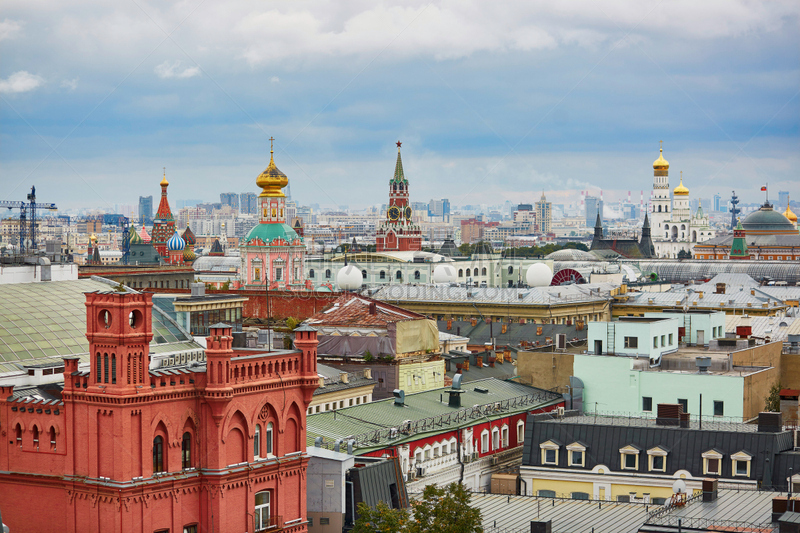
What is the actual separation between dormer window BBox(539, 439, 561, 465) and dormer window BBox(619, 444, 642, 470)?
1.90 metres

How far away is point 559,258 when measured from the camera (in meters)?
170

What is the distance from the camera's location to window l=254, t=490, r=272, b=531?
32469mm

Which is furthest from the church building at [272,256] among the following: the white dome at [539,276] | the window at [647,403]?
the window at [647,403]

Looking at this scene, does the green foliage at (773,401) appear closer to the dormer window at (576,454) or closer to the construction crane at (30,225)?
the dormer window at (576,454)

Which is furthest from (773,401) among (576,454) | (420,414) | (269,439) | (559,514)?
(269,439)

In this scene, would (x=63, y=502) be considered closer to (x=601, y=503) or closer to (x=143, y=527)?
(x=143, y=527)

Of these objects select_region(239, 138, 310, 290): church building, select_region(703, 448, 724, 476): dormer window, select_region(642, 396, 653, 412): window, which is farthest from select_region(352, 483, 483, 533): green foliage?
select_region(239, 138, 310, 290): church building

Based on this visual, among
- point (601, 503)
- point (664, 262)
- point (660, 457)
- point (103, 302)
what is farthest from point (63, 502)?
point (664, 262)

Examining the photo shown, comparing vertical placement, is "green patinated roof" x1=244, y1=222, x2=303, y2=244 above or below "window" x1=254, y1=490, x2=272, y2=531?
above

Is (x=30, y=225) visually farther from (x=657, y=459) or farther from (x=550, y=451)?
(x=657, y=459)

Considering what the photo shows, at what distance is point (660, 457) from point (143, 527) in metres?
16.2

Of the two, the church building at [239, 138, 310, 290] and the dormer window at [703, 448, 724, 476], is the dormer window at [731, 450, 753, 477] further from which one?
the church building at [239, 138, 310, 290]

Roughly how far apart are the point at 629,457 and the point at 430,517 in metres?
9.80

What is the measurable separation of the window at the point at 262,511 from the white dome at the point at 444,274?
93.4 meters
